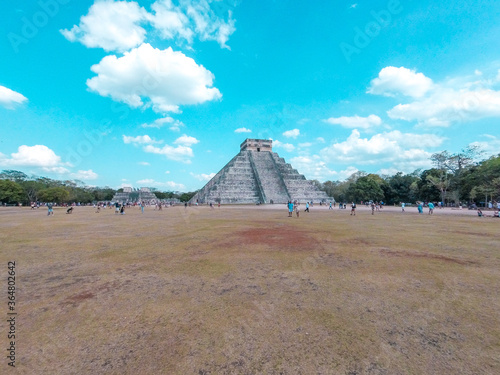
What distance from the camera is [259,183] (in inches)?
1681

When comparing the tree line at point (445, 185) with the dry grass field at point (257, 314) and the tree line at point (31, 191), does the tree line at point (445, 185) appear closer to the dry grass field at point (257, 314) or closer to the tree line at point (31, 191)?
the dry grass field at point (257, 314)

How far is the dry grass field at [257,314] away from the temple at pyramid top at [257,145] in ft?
158

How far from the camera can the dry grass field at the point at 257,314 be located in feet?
6.93

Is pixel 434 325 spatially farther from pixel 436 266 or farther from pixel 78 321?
pixel 78 321

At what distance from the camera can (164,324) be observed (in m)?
2.69

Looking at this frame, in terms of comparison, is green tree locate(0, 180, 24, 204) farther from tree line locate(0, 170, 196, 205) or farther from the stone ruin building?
the stone ruin building

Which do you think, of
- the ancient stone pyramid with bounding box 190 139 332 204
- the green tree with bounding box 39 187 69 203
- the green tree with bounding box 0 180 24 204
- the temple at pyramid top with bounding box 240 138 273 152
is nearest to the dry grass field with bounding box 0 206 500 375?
the ancient stone pyramid with bounding box 190 139 332 204

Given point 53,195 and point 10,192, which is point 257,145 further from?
point 10,192

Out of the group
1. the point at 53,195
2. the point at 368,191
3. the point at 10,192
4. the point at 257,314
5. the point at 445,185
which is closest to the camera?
the point at 257,314

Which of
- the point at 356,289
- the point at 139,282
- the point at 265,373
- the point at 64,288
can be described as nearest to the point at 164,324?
the point at 265,373

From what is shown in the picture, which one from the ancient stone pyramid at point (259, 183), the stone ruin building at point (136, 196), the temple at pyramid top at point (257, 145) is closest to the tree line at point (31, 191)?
the stone ruin building at point (136, 196)

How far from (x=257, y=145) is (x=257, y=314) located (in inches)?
2025

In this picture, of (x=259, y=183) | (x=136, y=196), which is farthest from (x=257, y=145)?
(x=136, y=196)

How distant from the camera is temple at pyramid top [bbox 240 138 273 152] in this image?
5278cm
